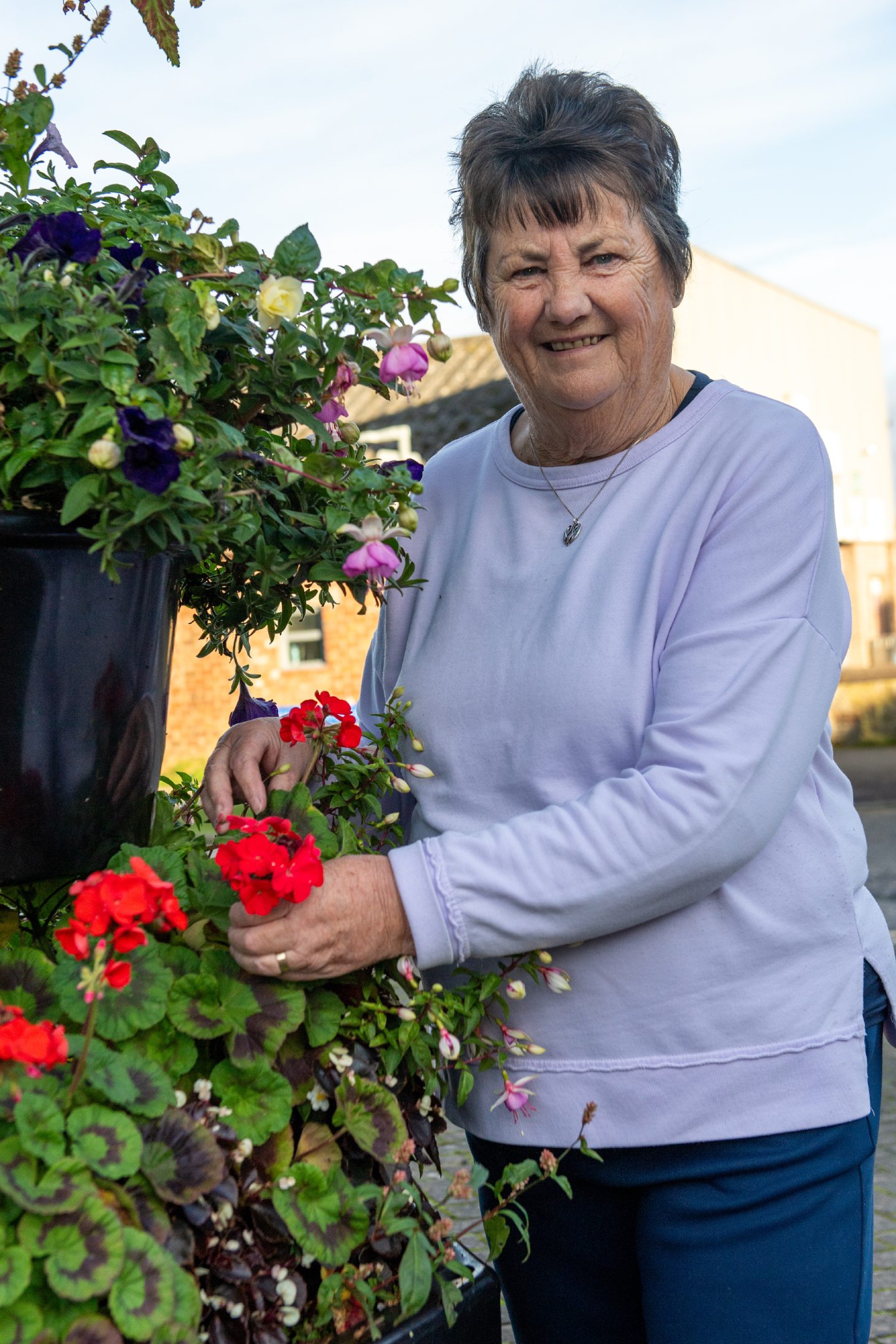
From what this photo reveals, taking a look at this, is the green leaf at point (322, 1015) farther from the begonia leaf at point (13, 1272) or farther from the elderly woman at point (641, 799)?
the begonia leaf at point (13, 1272)

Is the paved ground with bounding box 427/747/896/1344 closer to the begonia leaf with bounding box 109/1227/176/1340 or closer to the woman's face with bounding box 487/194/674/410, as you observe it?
the begonia leaf with bounding box 109/1227/176/1340

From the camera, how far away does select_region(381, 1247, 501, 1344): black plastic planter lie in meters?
1.11

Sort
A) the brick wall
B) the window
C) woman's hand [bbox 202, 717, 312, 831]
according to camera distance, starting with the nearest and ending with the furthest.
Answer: woman's hand [bbox 202, 717, 312, 831], the brick wall, the window

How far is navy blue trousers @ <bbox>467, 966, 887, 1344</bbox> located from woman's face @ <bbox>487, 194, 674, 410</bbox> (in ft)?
2.79

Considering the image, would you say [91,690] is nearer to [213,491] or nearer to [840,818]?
[213,491]

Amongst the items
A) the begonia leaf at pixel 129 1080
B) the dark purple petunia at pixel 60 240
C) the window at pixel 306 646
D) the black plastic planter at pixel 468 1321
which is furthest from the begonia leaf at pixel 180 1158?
the window at pixel 306 646

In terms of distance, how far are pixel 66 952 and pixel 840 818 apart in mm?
902

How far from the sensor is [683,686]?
129 cm

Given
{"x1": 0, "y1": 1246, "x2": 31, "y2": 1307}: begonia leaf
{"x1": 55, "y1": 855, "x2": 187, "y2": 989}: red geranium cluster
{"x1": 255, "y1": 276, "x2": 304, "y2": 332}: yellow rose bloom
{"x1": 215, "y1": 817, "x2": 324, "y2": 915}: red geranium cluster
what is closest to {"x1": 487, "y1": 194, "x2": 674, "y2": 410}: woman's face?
{"x1": 255, "y1": 276, "x2": 304, "y2": 332}: yellow rose bloom

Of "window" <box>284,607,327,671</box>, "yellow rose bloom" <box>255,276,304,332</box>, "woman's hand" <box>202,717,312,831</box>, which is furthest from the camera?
"window" <box>284,607,327,671</box>

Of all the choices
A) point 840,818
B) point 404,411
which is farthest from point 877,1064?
point 404,411

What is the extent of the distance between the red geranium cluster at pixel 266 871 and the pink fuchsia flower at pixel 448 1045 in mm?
215

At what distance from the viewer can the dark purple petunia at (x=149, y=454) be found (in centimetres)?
99

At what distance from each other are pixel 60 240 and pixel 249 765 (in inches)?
23.7
